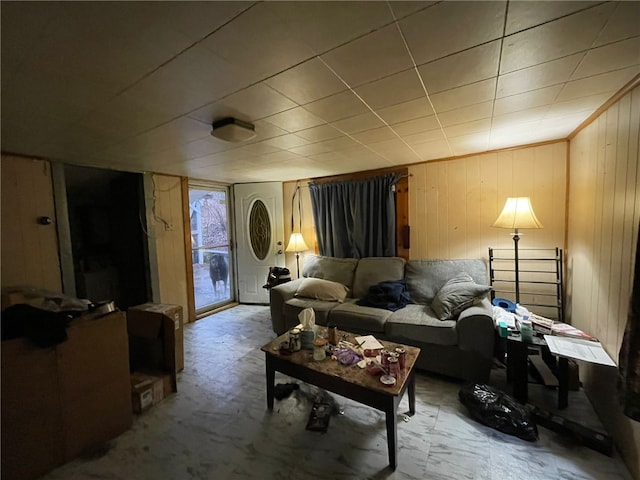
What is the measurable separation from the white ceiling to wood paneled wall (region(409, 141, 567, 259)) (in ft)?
2.07

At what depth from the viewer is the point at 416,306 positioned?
283 centimetres

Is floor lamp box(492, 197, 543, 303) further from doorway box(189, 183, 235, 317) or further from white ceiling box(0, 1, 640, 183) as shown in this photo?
doorway box(189, 183, 235, 317)

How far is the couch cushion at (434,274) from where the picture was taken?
9.62 ft

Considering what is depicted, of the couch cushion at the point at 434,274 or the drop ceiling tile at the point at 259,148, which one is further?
the couch cushion at the point at 434,274

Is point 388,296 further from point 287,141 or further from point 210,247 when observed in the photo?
point 210,247

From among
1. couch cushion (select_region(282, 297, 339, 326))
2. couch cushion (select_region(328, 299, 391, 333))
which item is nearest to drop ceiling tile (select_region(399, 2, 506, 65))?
couch cushion (select_region(328, 299, 391, 333))

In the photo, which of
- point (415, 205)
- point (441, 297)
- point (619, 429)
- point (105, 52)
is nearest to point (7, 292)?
point (105, 52)

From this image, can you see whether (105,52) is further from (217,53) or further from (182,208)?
(182,208)

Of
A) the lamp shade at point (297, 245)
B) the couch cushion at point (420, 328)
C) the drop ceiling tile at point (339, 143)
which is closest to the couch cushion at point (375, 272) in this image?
the couch cushion at point (420, 328)

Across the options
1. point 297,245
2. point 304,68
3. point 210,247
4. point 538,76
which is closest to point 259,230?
point 210,247

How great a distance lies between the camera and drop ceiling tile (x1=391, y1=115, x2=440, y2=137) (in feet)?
6.30

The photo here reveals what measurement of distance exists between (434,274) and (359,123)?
1.93m

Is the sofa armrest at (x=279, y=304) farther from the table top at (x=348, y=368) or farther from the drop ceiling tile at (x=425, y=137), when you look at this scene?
the drop ceiling tile at (x=425, y=137)

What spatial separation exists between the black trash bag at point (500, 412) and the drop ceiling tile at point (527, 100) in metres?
1.93
